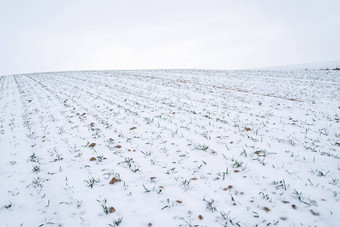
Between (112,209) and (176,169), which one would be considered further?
(176,169)

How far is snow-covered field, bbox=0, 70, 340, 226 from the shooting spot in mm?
2469

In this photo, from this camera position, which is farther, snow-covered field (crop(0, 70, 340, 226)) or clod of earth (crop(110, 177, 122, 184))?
clod of earth (crop(110, 177, 122, 184))

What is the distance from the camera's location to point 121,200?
276 cm

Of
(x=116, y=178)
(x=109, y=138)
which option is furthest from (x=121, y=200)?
(x=109, y=138)

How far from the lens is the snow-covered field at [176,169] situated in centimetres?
247

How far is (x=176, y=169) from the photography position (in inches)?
133

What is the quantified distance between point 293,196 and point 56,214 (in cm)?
295

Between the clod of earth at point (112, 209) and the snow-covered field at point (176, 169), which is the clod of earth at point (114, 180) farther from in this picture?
the clod of earth at point (112, 209)

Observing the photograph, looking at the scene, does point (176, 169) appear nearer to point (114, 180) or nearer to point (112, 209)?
point (114, 180)

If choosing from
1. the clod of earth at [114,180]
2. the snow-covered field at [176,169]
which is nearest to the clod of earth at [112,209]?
the snow-covered field at [176,169]

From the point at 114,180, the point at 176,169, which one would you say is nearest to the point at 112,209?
the point at 114,180

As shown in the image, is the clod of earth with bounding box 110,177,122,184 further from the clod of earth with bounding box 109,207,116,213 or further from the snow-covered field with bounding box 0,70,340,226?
the clod of earth with bounding box 109,207,116,213

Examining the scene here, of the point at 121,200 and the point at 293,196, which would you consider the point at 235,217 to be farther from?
the point at 121,200

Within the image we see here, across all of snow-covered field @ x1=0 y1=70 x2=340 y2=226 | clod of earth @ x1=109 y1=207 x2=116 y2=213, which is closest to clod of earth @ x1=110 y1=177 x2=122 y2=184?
snow-covered field @ x1=0 y1=70 x2=340 y2=226
